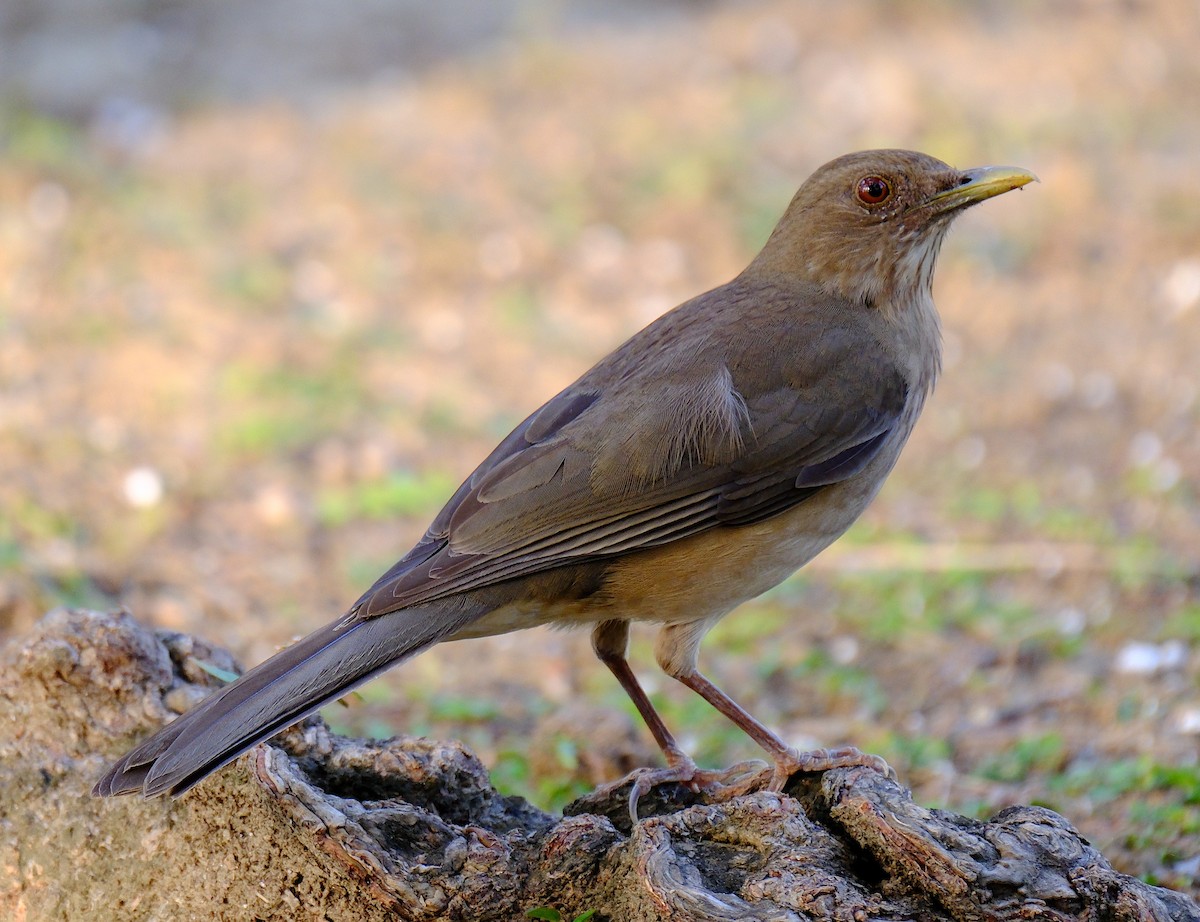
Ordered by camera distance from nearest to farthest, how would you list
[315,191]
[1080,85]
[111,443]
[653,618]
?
[653,618] → [111,443] → [315,191] → [1080,85]

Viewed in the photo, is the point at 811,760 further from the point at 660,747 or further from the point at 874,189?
the point at 874,189

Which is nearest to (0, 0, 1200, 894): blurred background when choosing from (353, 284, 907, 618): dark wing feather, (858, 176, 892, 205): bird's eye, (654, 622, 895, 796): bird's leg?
(654, 622, 895, 796): bird's leg

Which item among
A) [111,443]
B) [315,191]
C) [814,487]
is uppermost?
[814,487]

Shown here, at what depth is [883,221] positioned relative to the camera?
14.3ft

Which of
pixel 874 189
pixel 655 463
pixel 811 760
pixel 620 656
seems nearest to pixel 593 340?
pixel 874 189

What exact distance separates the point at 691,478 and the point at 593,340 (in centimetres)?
471

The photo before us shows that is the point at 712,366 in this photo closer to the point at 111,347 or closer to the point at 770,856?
the point at 770,856

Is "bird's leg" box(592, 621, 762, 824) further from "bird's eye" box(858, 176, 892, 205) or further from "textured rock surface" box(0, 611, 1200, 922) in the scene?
"bird's eye" box(858, 176, 892, 205)

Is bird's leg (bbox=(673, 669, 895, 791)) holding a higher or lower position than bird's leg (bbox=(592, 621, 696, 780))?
higher

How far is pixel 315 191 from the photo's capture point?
33.2 feet

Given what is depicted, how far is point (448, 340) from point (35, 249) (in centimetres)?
267

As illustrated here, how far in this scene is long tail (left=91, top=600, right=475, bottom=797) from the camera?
115 inches

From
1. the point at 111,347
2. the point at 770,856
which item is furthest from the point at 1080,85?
the point at 770,856

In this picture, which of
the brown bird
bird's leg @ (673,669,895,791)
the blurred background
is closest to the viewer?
bird's leg @ (673,669,895,791)
